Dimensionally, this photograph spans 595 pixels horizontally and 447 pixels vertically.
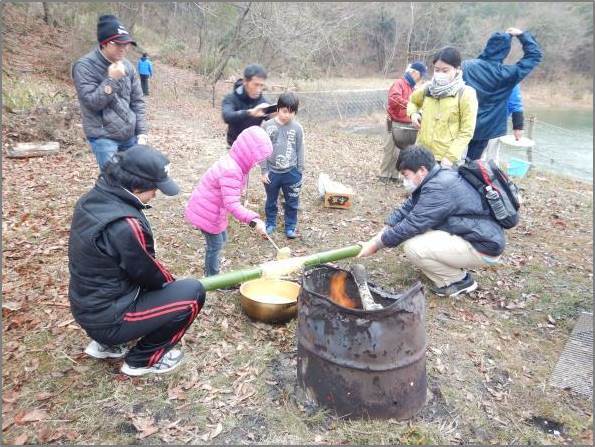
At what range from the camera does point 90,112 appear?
4.28 m

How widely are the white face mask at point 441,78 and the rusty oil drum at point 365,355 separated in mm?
3046

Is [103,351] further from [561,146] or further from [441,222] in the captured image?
[561,146]

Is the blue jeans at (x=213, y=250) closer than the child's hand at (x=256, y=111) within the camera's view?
Yes

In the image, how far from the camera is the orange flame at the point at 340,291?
353cm

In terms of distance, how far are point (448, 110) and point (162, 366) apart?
13.2ft

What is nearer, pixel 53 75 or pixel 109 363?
pixel 109 363

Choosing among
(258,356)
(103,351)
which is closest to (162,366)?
(103,351)

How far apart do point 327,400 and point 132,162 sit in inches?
77.0

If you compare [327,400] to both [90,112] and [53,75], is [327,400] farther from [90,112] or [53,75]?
[53,75]

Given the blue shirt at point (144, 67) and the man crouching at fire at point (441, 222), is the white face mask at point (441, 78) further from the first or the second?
the blue shirt at point (144, 67)

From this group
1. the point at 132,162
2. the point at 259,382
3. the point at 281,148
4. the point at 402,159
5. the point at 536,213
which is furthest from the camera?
the point at 536,213

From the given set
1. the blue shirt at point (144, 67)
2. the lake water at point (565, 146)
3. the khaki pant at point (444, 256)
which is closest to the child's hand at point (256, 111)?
the khaki pant at point (444, 256)

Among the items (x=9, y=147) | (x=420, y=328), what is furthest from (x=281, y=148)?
(x=9, y=147)

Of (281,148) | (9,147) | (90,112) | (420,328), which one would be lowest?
(9,147)
